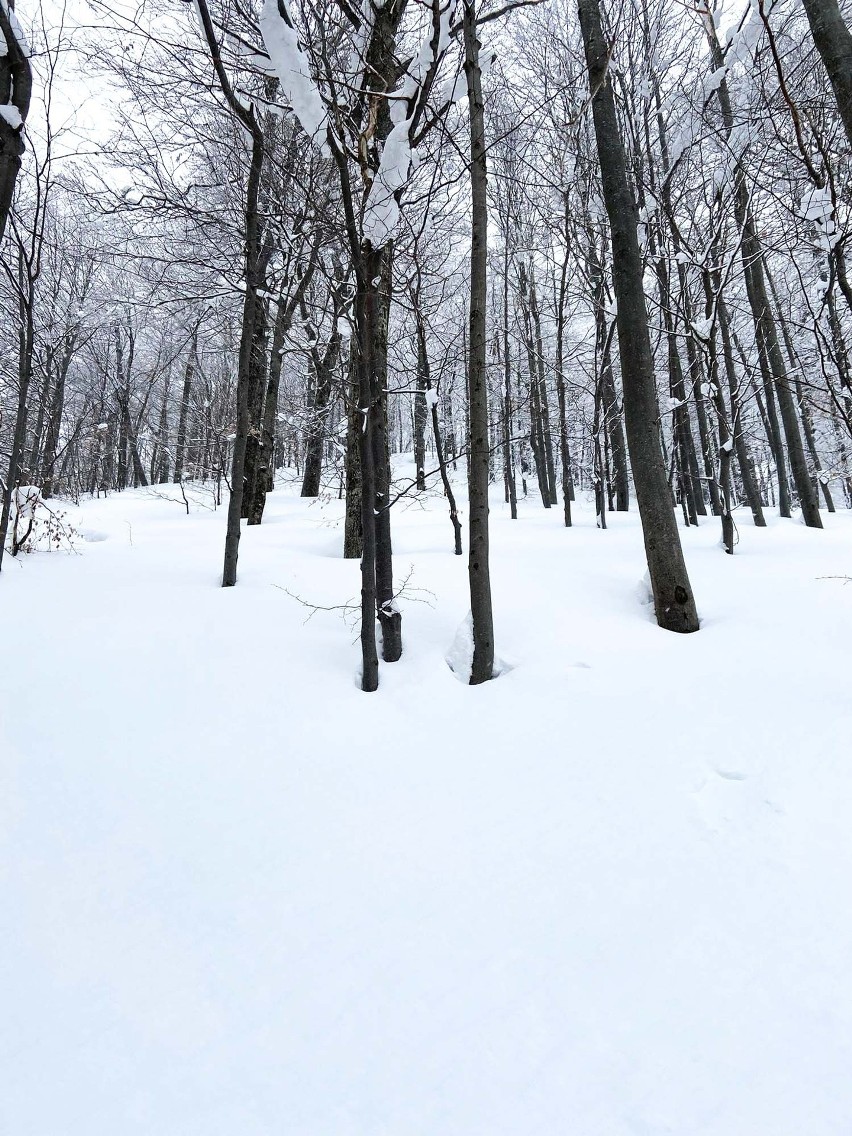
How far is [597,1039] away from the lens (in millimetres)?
1132

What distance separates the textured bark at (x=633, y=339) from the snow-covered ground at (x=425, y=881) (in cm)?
71

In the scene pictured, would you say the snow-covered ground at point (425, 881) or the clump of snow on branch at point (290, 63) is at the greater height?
the clump of snow on branch at point (290, 63)

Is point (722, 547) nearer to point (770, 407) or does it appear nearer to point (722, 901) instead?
point (722, 901)

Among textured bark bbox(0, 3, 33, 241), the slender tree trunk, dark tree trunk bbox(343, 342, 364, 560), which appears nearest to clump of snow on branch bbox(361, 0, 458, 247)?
textured bark bbox(0, 3, 33, 241)

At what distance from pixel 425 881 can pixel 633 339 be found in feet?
11.6

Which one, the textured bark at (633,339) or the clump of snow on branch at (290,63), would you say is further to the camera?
the textured bark at (633,339)

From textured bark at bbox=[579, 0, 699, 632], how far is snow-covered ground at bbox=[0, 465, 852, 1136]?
27.9 inches

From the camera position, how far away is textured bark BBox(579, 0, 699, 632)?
343 cm

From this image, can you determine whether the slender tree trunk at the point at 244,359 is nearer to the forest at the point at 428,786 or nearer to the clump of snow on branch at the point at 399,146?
the forest at the point at 428,786

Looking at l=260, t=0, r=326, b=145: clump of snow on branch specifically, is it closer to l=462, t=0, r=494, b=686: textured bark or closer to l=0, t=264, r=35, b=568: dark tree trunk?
l=462, t=0, r=494, b=686: textured bark

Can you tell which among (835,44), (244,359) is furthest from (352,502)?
(835,44)

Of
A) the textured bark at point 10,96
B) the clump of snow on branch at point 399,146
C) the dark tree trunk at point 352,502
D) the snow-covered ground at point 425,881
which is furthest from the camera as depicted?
the dark tree trunk at point 352,502

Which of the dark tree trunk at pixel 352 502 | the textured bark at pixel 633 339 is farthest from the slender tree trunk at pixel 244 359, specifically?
the textured bark at pixel 633 339

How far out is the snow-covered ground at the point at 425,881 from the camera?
3.47 ft
